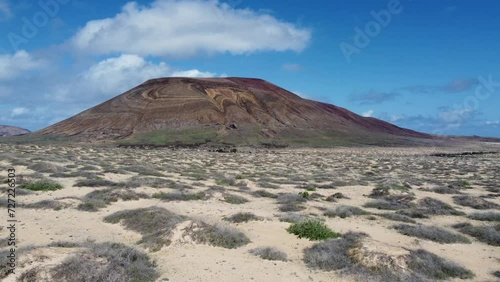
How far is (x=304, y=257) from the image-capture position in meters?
10.3

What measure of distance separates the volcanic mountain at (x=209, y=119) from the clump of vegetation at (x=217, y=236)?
84.2 metres

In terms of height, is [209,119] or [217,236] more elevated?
[209,119]

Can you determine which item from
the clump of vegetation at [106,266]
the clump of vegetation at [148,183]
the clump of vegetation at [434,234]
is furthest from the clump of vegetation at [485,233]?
the clump of vegetation at [148,183]

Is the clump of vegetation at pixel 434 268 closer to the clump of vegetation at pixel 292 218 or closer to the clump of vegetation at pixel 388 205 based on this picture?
the clump of vegetation at pixel 292 218

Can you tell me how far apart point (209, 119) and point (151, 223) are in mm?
98672

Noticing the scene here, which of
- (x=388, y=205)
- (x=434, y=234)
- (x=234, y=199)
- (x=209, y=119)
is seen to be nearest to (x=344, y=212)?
(x=388, y=205)

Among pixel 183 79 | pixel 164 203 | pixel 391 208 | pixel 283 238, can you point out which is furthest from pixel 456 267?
pixel 183 79

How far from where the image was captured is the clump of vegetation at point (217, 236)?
11086 millimetres

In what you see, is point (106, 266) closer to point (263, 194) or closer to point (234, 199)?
point (234, 199)

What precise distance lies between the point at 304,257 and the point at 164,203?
8.46m

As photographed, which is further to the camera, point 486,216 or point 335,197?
point 335,197

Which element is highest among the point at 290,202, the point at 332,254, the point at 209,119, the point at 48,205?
the point at 209,119

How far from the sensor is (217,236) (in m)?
11.3

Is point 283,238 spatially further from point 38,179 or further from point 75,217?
point 38,179
